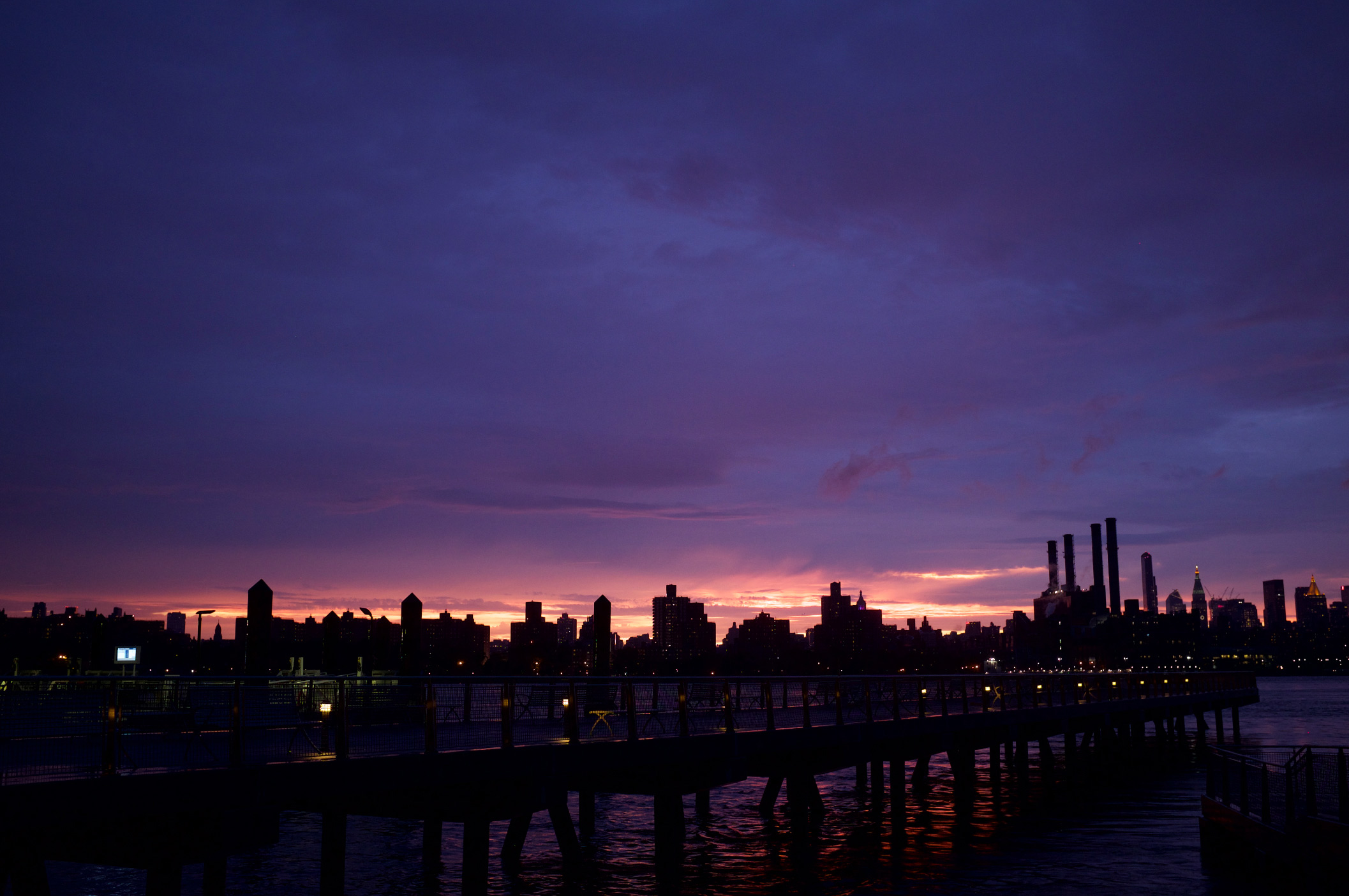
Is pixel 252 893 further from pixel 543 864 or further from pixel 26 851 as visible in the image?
pixel 26 851

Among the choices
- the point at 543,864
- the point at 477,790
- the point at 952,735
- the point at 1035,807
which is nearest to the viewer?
the point at 477,790

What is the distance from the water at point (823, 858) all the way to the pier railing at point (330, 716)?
151 inches

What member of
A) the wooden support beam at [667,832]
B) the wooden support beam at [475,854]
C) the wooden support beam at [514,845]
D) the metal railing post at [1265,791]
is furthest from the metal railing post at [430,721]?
the metal railing post at [1265,791]

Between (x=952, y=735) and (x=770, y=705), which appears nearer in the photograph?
(x=770, y=705)

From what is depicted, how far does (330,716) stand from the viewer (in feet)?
54.2

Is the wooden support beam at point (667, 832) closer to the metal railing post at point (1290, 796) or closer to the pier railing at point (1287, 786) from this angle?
the pier railing at point (1287, 786)

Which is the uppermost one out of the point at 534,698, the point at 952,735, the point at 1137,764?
the point at 534,698

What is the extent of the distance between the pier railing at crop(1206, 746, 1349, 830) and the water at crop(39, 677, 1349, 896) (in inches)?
67.4

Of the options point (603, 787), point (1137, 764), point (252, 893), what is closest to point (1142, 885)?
point (603, 787)

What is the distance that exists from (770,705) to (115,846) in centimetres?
1614

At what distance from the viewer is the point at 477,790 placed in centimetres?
1892

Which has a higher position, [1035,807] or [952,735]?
[952,735]

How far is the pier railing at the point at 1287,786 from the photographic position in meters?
19.2

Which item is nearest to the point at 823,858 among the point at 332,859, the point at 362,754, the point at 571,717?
the point at 571,717
